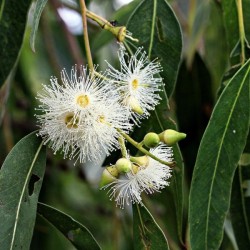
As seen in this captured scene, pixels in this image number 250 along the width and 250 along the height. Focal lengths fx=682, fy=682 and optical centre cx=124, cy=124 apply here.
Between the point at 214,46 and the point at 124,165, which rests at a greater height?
the point at 214,46

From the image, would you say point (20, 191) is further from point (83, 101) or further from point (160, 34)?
point (160, 34)

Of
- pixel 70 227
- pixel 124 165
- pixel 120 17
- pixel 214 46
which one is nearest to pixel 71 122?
pixel 124 165

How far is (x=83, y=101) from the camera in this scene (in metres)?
1.15

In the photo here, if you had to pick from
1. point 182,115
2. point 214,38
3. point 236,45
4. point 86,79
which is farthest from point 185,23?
point 86,79

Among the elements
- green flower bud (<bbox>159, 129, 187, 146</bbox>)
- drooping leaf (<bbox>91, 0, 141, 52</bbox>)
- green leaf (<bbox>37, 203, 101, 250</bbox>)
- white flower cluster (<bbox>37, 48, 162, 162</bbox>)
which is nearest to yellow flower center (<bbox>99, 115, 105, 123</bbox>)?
white flower cluster (<bbox>37, 48, 162, 162</bbox>)

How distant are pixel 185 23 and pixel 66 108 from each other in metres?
1.19

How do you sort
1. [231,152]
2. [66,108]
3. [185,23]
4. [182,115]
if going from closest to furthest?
[66,108] → [231,152] → [182,115] → [185,23]

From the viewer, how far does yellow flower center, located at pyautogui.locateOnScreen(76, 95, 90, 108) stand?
3.75ft

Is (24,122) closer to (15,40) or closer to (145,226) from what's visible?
(15,40)

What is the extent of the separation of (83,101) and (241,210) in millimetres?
443

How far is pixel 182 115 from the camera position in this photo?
6.00 feet

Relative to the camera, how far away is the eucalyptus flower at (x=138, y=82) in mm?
1164

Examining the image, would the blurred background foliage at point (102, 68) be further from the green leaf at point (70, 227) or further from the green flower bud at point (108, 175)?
the green flower bud at point (108, 175)

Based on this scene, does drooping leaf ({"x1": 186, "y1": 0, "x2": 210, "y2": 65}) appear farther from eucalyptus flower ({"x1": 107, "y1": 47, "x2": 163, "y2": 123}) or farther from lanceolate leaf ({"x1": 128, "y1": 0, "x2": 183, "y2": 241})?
eucalyptus flower ({"x1": 107, "y1": 47, "x2": 163, "y2": 123})
